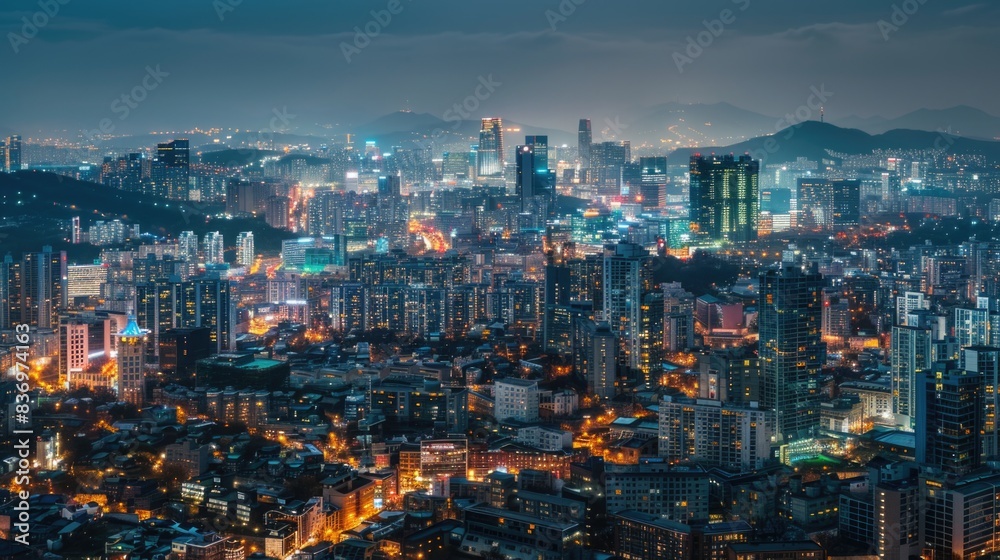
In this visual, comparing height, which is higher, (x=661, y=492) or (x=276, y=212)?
(x=276, y=212)

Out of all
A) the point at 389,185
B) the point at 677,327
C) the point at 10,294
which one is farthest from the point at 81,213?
the point at 677,327

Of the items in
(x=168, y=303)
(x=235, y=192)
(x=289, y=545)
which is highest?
(x=235, y=192)

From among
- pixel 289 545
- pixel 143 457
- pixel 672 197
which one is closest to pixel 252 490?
pixel 289 545

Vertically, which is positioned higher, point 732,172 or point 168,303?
point 732,172

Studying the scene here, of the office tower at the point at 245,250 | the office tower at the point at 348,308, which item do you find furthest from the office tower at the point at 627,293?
the office tower at the point at 245,250

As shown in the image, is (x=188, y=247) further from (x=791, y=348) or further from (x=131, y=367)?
(x=791, y=348)

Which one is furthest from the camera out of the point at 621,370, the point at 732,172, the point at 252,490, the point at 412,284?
the point at 732,172

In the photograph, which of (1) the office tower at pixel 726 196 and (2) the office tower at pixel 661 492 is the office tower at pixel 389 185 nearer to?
(1) the office tower at pixel 726 196

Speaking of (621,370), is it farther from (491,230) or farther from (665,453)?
(491,230)
